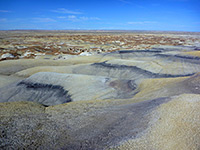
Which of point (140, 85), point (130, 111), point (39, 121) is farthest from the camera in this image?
point (140, 85)

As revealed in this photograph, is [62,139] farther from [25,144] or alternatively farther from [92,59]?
[92,59]

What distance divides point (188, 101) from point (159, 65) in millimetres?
14478

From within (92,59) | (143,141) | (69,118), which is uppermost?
(143,141)

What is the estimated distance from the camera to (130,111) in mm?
7352

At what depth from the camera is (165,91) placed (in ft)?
35.9

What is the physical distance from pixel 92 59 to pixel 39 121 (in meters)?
23.6

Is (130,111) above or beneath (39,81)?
above

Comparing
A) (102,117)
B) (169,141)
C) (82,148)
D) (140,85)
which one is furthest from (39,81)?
(169,141)

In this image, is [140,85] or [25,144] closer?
[25,144]

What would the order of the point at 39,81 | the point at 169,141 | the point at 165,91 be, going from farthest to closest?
the point at 39,81 < the point at 165,91 < the point at 169,141

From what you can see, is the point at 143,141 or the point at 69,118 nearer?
the point at 143,141

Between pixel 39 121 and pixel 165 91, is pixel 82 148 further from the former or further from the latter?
pixel 165 91

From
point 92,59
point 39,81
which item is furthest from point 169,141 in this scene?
point 92,59

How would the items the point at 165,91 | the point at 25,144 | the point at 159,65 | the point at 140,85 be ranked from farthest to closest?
the point at 159,65, the point at 140,85, the point at 165,91, the point at 25,144
